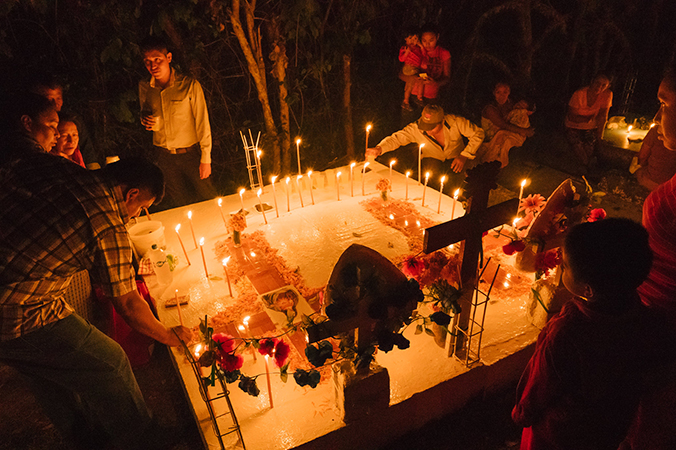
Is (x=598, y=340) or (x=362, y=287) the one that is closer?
(x=598, y=340)


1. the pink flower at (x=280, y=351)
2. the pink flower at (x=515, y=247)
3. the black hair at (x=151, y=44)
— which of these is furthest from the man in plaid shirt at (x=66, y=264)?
the black hair at (x=151, y=44)

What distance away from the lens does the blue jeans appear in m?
2.14

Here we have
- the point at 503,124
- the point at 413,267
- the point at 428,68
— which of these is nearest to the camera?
the point at 413,267

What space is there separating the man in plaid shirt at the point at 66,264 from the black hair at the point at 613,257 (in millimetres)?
1835

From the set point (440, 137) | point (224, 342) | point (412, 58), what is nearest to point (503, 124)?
point (440, 137)

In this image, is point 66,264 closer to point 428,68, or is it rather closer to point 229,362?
point 229,362

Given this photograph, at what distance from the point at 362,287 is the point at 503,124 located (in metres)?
4.77

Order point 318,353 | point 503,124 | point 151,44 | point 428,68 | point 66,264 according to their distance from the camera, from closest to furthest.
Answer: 1. point 318,353
2. point 66,264
3. point 151,44
4. point 503,124
5. point 428,68

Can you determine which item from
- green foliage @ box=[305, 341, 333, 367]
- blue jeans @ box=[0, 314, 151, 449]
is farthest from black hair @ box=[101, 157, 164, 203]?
green foliage @ box=[305, 341, 333, 367]

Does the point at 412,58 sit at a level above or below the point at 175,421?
above

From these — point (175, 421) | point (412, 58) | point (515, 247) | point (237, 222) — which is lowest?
point (175, 421)

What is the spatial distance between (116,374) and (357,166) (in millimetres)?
3651

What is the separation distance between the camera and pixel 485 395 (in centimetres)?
280

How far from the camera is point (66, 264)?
205 cm
